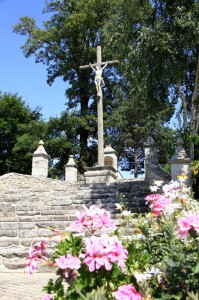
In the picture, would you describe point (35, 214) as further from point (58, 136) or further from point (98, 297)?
point (58, 136)

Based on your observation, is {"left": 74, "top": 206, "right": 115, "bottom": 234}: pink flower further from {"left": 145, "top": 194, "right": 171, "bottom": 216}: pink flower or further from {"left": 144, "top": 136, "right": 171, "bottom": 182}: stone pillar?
{"left": 144, "top": 136, "right": 171, "bottom": 182}: stone pillar

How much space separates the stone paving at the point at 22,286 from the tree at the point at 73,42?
1999 centimetres

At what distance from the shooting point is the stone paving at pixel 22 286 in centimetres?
402

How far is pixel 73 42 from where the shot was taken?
87.2 ft

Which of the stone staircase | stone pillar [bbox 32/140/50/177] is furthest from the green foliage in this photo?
stone pillar [bbox 32/140/50/177]

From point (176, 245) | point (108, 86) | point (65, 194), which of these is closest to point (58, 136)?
point (108, 86)

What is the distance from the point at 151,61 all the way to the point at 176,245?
10.4 meters

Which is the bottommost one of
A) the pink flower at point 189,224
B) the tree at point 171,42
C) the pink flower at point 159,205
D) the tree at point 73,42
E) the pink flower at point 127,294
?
the pink flower at point 127,294

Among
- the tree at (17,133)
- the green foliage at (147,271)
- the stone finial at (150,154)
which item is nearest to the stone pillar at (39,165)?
the stone finial at (150,154)

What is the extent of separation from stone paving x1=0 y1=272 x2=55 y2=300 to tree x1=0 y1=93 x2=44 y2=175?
1954 cm

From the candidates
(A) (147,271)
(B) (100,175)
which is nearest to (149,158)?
(B) (100,175)

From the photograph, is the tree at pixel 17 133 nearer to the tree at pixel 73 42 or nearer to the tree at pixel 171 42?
the tree at pixel 73 42

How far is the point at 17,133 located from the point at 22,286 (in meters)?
23.4

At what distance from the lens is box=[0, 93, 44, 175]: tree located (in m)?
25.1
